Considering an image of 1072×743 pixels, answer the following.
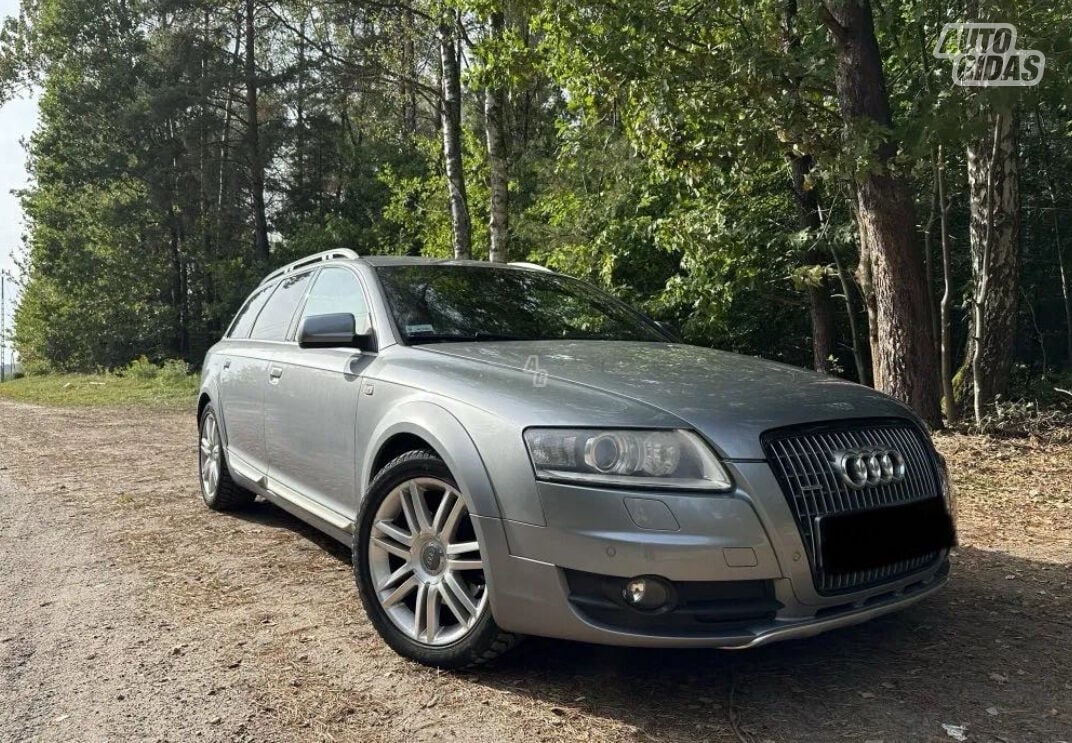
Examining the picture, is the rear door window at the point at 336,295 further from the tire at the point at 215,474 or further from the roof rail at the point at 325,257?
the tire at the point at 215,474

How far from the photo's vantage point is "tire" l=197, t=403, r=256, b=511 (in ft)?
18.7

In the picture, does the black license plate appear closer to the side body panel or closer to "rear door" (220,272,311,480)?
the side body panel

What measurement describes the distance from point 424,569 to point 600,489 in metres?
0.91

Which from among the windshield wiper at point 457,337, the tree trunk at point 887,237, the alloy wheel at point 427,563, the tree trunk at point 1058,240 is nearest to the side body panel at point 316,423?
the windshield wiper at point 457,337

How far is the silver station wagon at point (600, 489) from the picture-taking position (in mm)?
2613

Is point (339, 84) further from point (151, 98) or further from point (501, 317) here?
point (501, 317)

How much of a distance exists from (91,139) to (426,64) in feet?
54.6

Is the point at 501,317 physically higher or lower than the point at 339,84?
lower

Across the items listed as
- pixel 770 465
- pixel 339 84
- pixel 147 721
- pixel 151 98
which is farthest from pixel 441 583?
pixel 151 98

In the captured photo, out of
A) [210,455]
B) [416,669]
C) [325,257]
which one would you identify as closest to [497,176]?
[210,455]

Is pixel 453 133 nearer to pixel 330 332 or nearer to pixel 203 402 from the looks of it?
pixel 203 402

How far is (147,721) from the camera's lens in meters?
2.74

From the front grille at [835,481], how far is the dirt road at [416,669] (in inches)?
15.6

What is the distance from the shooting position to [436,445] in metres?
3.07
